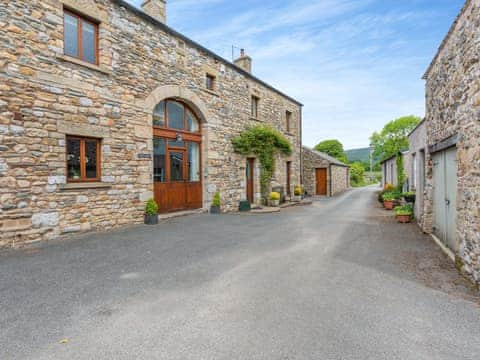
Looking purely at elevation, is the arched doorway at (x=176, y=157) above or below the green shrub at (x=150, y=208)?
above

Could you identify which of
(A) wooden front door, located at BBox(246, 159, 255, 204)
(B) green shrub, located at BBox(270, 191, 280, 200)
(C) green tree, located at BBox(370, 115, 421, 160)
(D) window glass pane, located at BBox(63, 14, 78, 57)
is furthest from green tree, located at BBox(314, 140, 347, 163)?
(D) window glass pane, located at BBox(63, 14, 78, 57)

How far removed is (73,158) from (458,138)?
784 centimetres

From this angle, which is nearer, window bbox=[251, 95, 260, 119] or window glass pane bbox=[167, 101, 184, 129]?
window glass pane bbox=[167, 101, 184, 129]

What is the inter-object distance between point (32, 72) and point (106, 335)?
5832mm

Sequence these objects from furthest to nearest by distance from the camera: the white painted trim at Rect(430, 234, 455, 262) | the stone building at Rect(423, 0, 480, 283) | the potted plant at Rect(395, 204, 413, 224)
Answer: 1. the potted plant at Rect(395, 204, 413, 224)
2. the white painted trim at Rect(430, 234, 455, 262)
3. the stone building at Rect(423, 0, 480, 283)

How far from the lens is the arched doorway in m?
8.80

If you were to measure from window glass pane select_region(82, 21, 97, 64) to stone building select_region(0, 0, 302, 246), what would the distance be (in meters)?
0.02

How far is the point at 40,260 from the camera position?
459 cm

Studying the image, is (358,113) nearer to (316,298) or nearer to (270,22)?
(270,22)

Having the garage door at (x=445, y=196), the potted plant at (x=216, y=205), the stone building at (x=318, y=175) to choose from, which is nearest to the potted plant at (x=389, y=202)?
the garage door at (x=445, y=196)

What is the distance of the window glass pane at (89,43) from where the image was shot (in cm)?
663

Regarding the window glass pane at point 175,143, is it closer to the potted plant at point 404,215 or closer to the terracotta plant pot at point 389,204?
the potted plant at point 404,215

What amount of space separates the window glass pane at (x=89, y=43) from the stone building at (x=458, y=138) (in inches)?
303

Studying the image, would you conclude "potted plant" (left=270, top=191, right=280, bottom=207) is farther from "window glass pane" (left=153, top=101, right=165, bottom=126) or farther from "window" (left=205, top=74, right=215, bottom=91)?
"window glass pane" (left=153, top=101, right=165, bottom=126)
